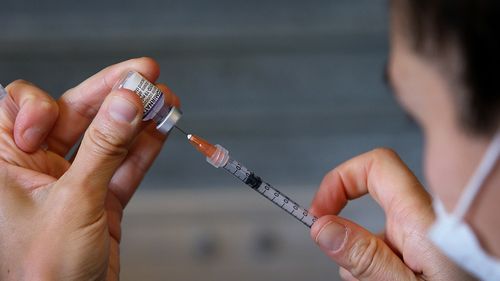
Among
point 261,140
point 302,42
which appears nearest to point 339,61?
point 302,42

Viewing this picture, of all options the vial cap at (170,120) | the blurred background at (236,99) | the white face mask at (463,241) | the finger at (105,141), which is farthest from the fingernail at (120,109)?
the blurred background at (236,99)

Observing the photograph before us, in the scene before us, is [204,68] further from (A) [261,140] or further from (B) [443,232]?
(B) [443,232]

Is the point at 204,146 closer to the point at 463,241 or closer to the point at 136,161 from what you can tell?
the point at 136,161

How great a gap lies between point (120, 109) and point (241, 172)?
0.33 meters

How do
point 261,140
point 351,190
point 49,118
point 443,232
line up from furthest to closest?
point 261,140 < point 351,190 < point 49,118 < point 443,232

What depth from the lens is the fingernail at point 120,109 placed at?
41.0 inches

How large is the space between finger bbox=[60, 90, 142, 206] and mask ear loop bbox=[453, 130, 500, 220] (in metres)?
0.50

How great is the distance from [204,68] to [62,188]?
4.34 ft

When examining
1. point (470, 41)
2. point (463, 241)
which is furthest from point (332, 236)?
point (470, 41)

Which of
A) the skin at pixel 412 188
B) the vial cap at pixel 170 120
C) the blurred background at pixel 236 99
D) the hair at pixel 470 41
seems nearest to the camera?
the hair at pixel 470 41

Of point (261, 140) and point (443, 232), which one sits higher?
point (261, 140)

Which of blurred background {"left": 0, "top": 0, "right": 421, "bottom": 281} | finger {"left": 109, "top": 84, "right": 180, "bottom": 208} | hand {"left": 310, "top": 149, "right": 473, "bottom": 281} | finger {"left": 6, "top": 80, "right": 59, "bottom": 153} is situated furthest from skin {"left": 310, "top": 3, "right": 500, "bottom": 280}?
blurred background {"left": 0, "top": 0, "right": 421, "bottom": 281}

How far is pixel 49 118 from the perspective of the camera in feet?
4.04

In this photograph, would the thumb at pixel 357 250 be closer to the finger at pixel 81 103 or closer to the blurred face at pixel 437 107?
the blurred face at pixel 437 107
